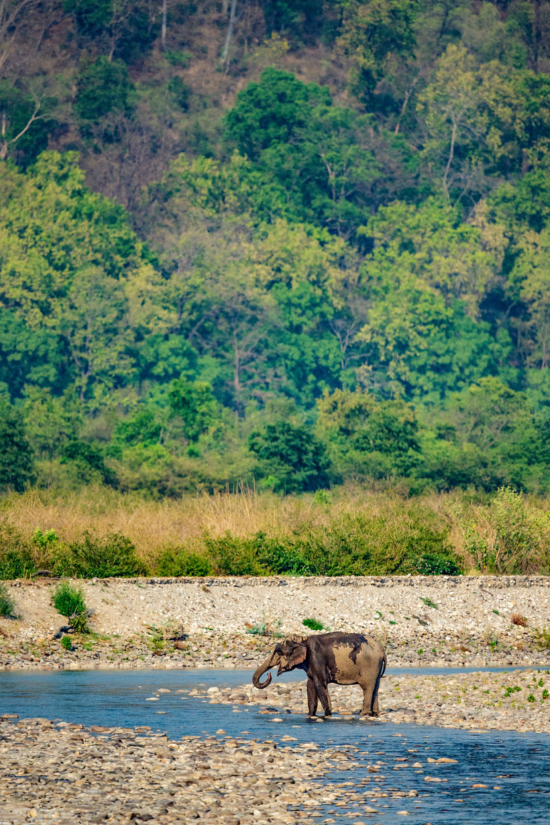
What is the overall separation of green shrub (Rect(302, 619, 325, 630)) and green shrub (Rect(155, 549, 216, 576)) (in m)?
4.07

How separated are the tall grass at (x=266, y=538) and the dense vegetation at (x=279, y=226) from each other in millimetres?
23711

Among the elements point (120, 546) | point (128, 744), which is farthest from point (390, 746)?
point (120, 546)

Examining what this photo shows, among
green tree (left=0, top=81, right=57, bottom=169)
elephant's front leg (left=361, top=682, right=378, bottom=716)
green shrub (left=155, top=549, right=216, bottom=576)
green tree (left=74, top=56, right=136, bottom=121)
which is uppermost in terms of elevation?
green tree (left=74, top=56, right=136, bottom=121)

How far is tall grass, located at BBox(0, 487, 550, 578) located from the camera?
1125 inches

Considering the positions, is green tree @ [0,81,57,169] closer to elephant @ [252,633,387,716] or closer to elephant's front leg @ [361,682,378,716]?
elephant @ [252,633,387,716]

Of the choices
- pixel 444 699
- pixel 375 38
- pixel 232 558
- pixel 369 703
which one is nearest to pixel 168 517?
pixel 232 558

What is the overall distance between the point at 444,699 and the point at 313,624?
28.2 ft

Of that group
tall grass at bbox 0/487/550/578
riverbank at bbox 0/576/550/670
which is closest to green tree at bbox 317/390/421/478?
tall grass at bbox 0/487/550/578

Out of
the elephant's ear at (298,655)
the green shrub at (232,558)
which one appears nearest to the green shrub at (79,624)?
the green shrub at (232,558)

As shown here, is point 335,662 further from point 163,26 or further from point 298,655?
point 163,26

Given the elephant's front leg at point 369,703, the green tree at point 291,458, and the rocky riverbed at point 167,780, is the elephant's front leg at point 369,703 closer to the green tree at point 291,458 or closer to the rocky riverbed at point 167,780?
the rocky riverbed at point 167,780

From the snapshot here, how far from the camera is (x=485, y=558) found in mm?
32844

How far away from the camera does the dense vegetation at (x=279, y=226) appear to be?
73.6m

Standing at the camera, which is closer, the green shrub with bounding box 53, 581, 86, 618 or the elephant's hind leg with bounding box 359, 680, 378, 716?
the elephant's hind leg with bounding box 359, 680, 378, 716
